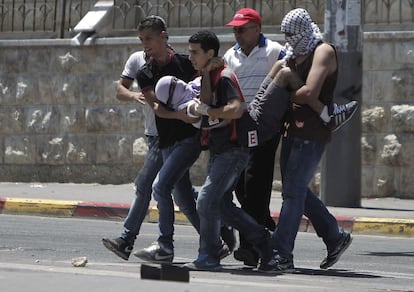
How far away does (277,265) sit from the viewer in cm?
855

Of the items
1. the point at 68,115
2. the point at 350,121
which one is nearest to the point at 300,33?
the point at 350,121

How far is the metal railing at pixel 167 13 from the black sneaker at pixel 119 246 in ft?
25.6

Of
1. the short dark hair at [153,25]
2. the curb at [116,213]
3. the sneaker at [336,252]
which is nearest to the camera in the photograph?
the sneaker at [336,252]

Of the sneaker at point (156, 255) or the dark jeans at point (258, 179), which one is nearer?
the sneaker at point (156, 255)

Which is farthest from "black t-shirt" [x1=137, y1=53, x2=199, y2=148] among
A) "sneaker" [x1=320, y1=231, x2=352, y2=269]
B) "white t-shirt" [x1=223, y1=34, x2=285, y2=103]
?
"sneaker" [x1=320, y1=231, x2=352, y2=269]

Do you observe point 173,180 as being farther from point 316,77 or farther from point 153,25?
point 316,77

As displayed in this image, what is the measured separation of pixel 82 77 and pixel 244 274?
31.6 feet

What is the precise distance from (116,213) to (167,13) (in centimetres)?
423

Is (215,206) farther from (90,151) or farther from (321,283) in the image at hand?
(90,151)

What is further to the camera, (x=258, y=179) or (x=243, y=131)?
(x=258, y=179)

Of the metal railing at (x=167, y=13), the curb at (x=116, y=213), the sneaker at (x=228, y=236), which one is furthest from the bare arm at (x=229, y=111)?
the metal railing at (x=167, y=13)

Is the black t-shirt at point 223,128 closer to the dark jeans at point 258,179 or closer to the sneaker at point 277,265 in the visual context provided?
the dark jeans at point 258,179

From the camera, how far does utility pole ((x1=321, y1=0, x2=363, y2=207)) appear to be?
14141mm

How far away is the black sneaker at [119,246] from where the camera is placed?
358 inches
